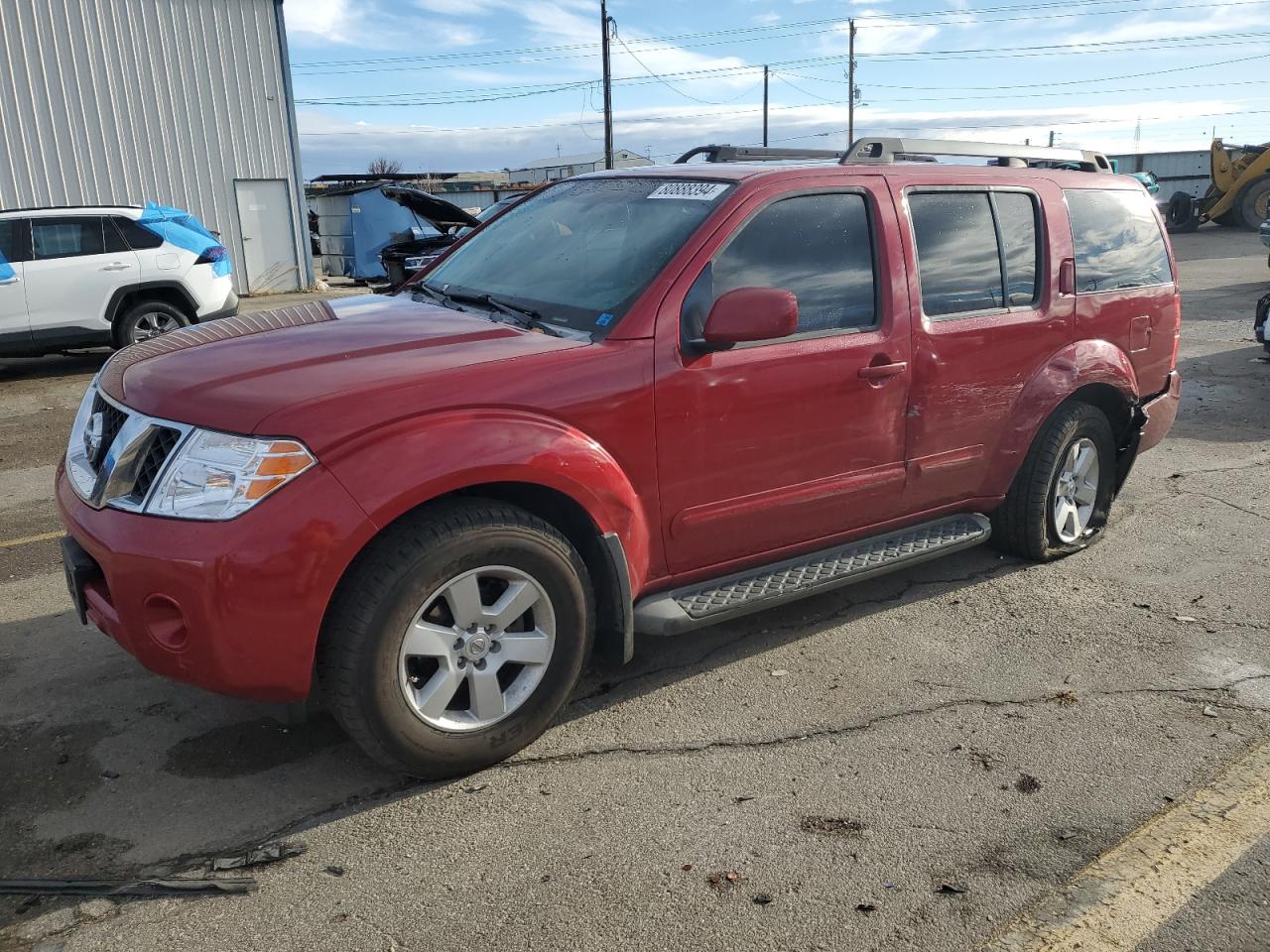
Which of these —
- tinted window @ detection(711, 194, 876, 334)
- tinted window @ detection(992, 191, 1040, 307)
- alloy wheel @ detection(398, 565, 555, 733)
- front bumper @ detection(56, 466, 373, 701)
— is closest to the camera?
front bumper @ detection(56, 466, 373, 701)

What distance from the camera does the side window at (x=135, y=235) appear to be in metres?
11.1

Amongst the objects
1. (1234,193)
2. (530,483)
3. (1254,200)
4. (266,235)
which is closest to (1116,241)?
(530,483)

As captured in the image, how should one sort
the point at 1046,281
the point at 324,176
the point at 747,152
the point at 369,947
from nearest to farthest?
the point at 369,947 < the point at 1046,281 < the point at 747,152 < the point at 324,176

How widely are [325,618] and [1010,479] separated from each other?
3152 mm

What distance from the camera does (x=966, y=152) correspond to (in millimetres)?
4711

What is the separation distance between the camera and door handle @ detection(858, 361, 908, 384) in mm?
3872

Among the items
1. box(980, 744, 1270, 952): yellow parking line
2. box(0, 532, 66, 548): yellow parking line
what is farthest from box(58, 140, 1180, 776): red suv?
box(0, 532, 66, 548): yellow parking line

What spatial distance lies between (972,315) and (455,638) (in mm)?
2567

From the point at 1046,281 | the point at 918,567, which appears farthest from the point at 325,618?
the point at 1046,281

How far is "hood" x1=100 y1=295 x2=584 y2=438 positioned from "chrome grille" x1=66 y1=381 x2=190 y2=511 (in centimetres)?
4

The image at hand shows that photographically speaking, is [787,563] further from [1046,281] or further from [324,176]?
[324,176]

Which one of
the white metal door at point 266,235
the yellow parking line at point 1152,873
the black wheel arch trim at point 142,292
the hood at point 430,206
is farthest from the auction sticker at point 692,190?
the white metal door at point 266,235

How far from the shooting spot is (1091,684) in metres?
3.79

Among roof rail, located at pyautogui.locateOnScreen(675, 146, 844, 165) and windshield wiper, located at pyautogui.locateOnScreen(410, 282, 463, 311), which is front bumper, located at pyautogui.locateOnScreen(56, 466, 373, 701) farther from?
roof rail, located at pyautogui.locateOnScreen(675, 146, 844, 165)
